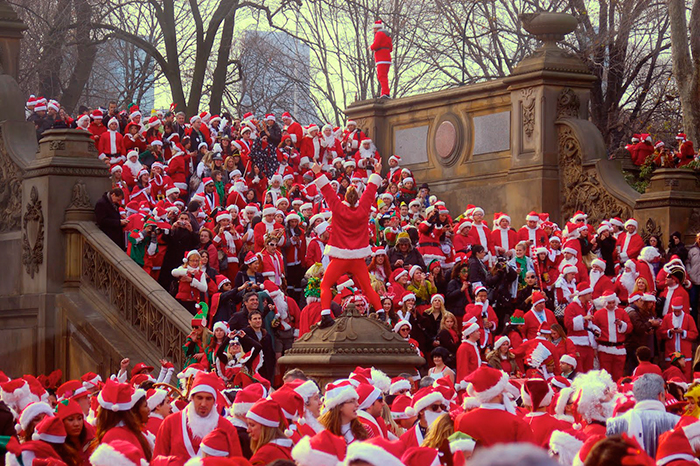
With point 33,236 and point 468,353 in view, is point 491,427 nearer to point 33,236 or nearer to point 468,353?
point 468,353

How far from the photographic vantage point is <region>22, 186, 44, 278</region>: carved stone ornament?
20.2 meters

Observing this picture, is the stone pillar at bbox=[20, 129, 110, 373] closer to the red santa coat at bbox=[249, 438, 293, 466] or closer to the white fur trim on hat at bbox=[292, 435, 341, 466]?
the red santa coat at bbox=[249, 438, 293, 466]

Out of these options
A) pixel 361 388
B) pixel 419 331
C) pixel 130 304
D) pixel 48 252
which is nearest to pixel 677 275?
pixel 419 331

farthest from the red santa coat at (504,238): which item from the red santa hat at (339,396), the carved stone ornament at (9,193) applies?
the red santa hat at (339,396)

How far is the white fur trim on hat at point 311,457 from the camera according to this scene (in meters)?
6.31

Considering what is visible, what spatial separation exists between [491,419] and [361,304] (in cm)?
875

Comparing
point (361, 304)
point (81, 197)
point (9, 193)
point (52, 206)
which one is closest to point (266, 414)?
point (361, 304)

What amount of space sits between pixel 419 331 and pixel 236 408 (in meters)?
10.4

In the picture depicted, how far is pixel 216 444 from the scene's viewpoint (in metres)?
7.41

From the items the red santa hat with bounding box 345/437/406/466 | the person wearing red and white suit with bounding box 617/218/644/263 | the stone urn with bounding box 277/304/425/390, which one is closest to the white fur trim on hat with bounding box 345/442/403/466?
the red santa hat with bounding box 345/437/406/466

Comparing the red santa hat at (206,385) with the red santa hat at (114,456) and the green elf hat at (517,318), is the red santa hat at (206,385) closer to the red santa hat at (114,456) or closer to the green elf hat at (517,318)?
the red santa hat at (114,456)

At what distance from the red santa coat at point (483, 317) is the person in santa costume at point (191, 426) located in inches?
382

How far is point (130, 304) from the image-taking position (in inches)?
727

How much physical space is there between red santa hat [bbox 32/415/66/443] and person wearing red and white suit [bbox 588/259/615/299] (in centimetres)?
1335
